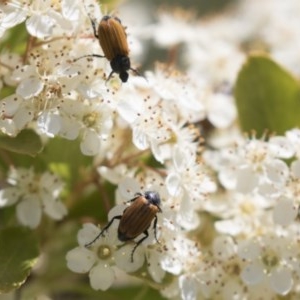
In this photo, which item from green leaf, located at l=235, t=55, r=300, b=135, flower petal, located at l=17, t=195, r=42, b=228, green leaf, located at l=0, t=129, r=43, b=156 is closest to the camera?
green leaf, located at l=0, t=129, r=43, b=156

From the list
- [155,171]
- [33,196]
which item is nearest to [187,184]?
[155,171]

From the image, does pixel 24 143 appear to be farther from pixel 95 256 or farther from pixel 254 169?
pixel 254 169

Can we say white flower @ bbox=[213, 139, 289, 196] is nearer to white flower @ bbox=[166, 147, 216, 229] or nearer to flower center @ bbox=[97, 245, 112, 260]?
white flower @ bbox=[166, 147, 216, 229]

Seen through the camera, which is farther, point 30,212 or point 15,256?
point 30,212

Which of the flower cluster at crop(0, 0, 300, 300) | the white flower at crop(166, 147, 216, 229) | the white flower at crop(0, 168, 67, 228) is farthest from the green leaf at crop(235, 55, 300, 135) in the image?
the white flower at crop(0, 168, 67, 228)

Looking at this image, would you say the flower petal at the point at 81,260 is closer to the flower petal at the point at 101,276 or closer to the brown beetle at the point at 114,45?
the flower petal at the point at 101,276
